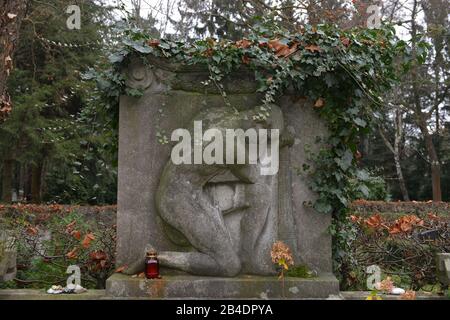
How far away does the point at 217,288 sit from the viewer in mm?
3590

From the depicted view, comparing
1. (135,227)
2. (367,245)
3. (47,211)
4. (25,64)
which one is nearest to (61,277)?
(135,227)

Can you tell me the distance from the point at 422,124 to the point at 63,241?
17.5 metres

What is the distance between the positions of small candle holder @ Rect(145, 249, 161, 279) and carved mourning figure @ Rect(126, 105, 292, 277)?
80 millimetres

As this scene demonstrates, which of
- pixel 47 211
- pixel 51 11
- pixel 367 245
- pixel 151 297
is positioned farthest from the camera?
pixel 51 11

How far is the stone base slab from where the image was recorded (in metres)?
3.55

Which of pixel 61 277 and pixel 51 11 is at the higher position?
pixel 51 11

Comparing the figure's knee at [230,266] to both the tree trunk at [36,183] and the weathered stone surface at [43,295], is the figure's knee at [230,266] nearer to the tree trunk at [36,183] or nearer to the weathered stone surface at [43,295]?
the weathered stone surface at [43,295]

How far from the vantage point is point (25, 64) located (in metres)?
15.5

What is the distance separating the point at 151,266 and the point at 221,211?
2.28 ft

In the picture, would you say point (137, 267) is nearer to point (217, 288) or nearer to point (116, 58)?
point (217, 288)

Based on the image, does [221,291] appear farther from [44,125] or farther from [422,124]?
[422,124]

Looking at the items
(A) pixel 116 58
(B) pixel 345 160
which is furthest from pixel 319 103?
(A) pixel 116 58

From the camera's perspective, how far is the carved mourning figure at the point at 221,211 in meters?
3.66

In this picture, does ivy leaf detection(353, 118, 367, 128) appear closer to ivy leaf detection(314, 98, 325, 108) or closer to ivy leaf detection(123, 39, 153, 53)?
ivy leaf detection(314, 98, 325, 108)
